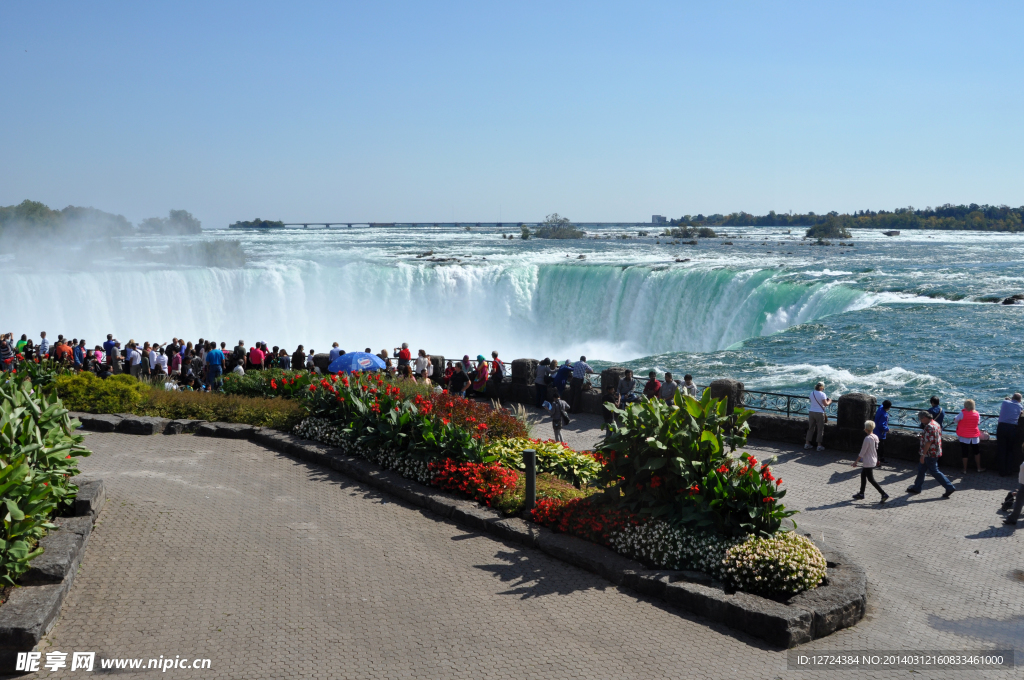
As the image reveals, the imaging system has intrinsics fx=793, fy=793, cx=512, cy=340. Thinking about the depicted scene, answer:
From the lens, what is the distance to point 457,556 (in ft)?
26.1

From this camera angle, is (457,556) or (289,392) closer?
(457,556)

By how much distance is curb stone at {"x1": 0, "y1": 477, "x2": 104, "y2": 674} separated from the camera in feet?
18.3

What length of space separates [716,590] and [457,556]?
256cm

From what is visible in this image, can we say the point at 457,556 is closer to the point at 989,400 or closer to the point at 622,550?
the point at 622,550

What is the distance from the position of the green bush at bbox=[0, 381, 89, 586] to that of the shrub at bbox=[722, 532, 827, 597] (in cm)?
581

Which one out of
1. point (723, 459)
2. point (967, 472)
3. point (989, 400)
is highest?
point (723, 459)

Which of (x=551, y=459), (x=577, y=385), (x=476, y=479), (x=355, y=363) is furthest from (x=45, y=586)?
(x=577, y=385)

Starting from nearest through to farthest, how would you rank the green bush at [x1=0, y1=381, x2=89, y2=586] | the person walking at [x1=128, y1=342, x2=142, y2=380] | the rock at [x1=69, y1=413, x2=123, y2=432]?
the green bush at [x1=0, y1=381, x2=89, y2=586]
the rock at [x1=69, y1=413, x2=123, y2=432]
the person walking at [x1=128, y1=342, x2=142, y2=380]

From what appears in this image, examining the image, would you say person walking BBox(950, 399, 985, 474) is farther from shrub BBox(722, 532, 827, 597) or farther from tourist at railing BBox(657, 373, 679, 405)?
shrub BBox(722, 532, 827, 597)

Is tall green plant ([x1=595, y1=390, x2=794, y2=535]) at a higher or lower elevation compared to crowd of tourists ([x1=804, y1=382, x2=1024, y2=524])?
higher

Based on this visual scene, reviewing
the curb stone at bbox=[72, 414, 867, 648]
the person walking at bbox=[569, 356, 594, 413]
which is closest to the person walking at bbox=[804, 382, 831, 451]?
the person walking at bbox=[569, 356, 594, 413]

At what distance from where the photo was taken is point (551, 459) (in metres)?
10.8

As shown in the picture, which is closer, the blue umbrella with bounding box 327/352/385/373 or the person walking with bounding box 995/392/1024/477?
the person walking with bounding box 995/392/1024/477

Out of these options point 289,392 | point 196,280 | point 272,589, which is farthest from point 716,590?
point 196,280
